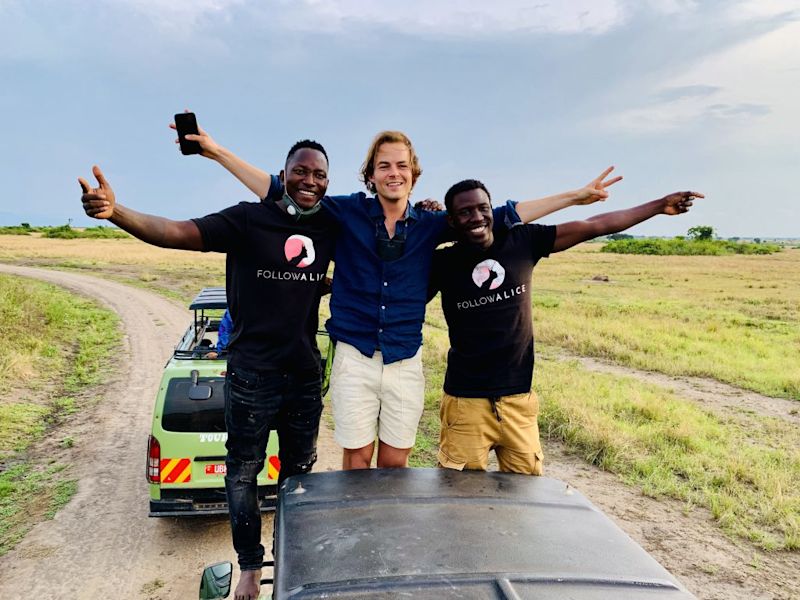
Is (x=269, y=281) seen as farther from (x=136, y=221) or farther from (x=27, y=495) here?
(x=27, y=495)

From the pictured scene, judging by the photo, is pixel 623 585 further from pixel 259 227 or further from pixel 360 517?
pixel 259 227

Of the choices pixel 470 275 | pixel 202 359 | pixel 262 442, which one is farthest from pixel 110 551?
pixel 470 275

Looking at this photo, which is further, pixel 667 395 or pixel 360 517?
pixel 667 395

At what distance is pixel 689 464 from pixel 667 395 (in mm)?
3391

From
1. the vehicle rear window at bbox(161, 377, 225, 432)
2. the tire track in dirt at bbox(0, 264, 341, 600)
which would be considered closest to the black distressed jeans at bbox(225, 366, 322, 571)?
the tire track in dirt at bbox(0, 264, 341, 600)

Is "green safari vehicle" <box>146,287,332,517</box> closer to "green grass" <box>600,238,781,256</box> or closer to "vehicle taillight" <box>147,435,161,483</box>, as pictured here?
"vehicle taillight" <box>147,435,161,483</box>

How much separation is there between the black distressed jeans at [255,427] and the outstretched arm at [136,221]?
74 centimetres

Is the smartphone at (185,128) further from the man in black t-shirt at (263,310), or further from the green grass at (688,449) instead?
the green grass at (688,449)

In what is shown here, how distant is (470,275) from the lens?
3.56 metres

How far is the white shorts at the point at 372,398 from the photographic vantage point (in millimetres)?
3338

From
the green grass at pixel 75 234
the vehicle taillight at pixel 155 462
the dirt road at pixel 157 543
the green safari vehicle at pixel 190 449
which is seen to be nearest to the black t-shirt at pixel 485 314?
the green safari vehicle at pixel 190 449

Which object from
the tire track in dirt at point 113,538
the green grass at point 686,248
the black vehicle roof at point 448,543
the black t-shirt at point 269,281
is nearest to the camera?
the black vehicle roof at point 448,543

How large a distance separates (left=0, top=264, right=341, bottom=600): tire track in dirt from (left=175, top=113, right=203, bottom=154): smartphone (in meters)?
3.16

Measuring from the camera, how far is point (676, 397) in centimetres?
1030
